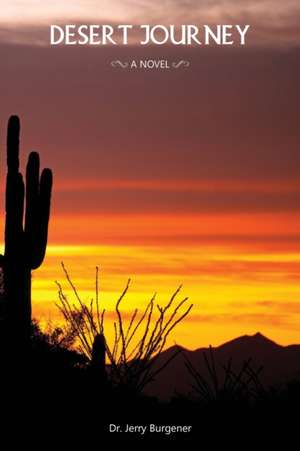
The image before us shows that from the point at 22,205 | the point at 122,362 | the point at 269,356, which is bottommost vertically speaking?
the point at 122,362

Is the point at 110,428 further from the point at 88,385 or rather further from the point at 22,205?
the point at 22,205

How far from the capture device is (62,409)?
16984mm

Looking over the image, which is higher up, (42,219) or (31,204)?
(31,204)

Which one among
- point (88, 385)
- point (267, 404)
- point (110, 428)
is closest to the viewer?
point (267, 404)

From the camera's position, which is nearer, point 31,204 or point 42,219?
point 42,219

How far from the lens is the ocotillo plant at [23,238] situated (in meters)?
17.9

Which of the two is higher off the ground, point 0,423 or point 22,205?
point 22,205

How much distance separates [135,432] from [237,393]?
5.30 ft

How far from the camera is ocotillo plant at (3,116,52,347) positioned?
58.9 ft

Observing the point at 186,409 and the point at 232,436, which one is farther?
the point at 186,409

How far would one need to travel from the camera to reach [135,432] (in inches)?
639

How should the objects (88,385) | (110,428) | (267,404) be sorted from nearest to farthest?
(267,404) < (110,428) < (88,385)

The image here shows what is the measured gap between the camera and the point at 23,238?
714 inches

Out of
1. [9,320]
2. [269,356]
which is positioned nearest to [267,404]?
[9,320]
